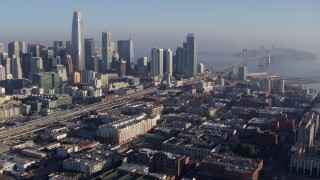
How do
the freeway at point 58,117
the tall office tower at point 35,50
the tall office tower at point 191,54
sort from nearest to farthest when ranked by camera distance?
the freeway at point 58,117
the tall office tower at point 35,50
the tall office tower at point 191,54

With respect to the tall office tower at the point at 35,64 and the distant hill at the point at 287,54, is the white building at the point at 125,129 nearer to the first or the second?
the tall office tower at the point at 35,64

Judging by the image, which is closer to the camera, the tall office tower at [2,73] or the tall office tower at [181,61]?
the tall office tower at [2,73]

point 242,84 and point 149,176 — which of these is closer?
point 149,176

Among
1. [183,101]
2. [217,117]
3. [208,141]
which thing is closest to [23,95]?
[183,101]

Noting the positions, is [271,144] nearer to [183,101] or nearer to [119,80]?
[183,101]

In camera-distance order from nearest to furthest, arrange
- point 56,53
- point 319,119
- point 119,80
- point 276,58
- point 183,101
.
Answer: point 319,119 → point 183,101 → point 119,80 → point 56,53 → point 276,58

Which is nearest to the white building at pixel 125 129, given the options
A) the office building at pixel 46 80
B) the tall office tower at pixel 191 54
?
the office building at pixel 46 80

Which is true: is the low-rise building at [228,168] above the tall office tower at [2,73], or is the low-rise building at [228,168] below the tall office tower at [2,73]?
below
